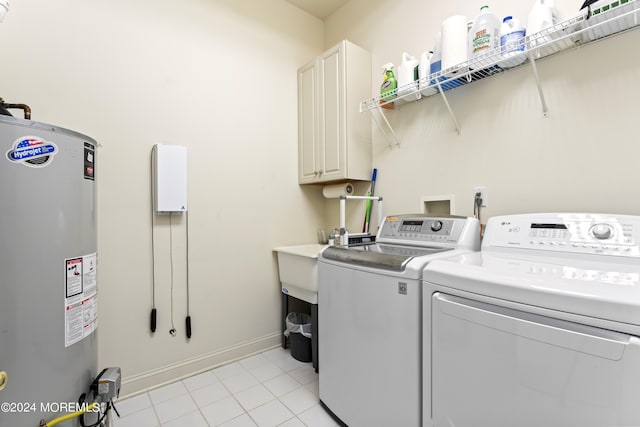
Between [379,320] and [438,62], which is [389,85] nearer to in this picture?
[438,62]

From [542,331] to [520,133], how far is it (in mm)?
1194

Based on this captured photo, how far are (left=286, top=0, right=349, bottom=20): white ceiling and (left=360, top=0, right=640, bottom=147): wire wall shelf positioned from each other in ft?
4.24

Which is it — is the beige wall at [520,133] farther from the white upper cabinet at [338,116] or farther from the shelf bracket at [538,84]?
the white upper cabinet at [338,116]

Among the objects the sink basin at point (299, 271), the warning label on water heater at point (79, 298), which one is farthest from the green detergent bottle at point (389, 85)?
the warning label on water heater at point (79, 298)

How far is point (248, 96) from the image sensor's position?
2357 millimetres

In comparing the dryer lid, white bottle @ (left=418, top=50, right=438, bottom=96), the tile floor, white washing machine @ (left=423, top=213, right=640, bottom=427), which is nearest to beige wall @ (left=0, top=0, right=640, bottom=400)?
the tile floor

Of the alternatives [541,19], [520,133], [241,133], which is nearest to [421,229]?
[520,133]

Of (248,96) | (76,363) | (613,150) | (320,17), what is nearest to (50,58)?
(248,96)

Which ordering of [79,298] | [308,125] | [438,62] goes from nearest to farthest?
[79,298] → [438,62] → [308,125]

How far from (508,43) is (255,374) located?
2.46 meters

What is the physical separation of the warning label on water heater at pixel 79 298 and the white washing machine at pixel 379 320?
1.02m

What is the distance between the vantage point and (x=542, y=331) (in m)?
0.78

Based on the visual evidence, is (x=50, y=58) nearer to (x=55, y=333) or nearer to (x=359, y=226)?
(x=55, y=333)

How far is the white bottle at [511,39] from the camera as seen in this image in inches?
54.0
